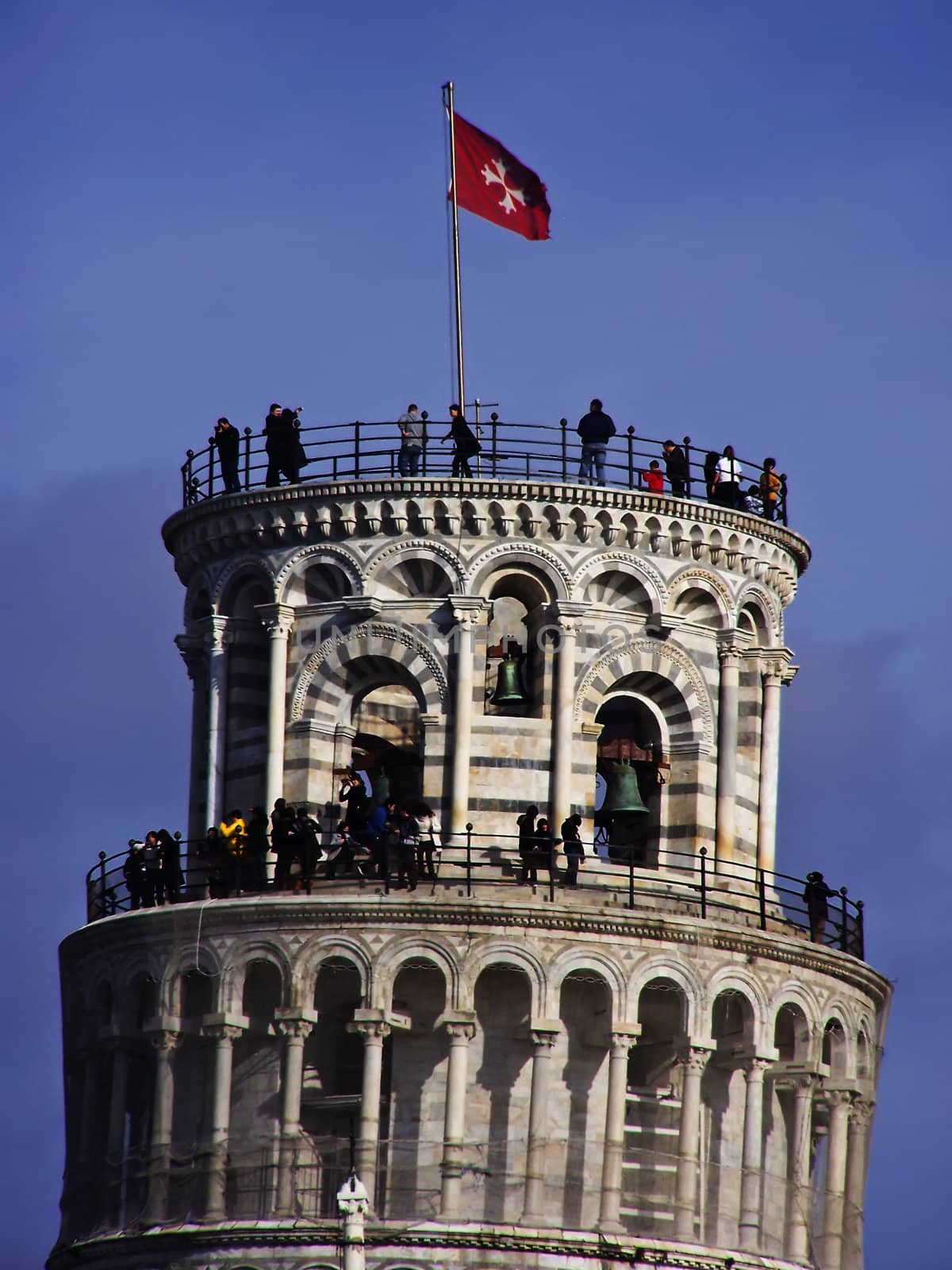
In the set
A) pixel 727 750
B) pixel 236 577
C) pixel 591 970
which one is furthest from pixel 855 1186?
pixel 236 577

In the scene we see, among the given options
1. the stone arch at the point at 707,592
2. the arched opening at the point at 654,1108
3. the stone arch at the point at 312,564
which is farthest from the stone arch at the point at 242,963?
the stone arch at the point at 707,592

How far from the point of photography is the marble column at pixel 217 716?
4515 inches

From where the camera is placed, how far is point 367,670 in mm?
113938

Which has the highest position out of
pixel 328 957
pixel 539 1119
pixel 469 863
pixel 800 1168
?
pixel 469 863

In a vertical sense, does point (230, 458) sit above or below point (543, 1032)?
above

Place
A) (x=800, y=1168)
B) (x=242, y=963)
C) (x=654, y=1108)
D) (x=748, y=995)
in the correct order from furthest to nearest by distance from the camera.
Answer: (x=800, y=1168) → (x=654, y=1108) → (x=748, y=995) → (x=242, y=963)

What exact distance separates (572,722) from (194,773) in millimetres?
10175

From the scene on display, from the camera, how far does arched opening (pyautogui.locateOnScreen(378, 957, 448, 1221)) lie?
108312mm

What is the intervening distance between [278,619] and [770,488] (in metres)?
13.5

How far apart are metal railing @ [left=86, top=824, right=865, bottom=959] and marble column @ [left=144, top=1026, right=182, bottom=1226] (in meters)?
3.52

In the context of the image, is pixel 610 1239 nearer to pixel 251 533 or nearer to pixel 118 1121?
pixel 118 1121

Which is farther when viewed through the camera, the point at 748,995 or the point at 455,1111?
the point at 748,995

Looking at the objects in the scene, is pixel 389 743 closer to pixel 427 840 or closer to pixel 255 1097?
pixel 427 840

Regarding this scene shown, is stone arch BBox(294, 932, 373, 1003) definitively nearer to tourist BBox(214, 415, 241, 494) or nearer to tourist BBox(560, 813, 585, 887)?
tourist BBox(560, 813, 585, 887)
